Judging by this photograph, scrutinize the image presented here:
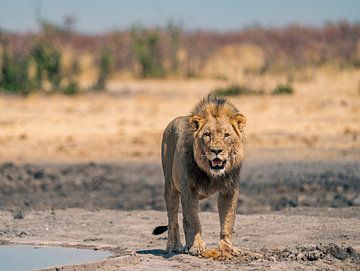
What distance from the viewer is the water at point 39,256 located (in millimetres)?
7707

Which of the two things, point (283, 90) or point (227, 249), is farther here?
point (283, 90)

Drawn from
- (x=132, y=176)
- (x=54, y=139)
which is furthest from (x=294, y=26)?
(x=132, y=176)

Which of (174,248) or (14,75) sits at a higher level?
(14,75)

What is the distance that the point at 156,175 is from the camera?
47.4ft

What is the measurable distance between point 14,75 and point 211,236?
1372cm

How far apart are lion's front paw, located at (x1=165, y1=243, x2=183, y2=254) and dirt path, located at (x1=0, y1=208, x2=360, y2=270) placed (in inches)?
3.2

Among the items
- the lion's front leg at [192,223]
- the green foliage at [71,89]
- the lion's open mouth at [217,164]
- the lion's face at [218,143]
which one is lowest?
the lion's front leg at [192,223]

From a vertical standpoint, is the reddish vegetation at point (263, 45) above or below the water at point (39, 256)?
above

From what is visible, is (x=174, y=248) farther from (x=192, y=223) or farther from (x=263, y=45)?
(x=263, y=45)

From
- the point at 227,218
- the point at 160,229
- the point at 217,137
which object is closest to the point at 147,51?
the point at 160,229

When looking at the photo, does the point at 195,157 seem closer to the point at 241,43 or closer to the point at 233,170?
the point at 233,170

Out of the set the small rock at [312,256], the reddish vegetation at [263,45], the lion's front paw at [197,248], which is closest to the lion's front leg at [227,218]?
the lion's front paw at [197,248]

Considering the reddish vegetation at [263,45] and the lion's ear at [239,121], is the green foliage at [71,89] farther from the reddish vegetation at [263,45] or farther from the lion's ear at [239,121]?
the lion's ear at [239,121]

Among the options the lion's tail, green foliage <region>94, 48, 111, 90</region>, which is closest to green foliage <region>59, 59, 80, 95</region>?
green foliage <region>94, 48, 111, 90</region>
